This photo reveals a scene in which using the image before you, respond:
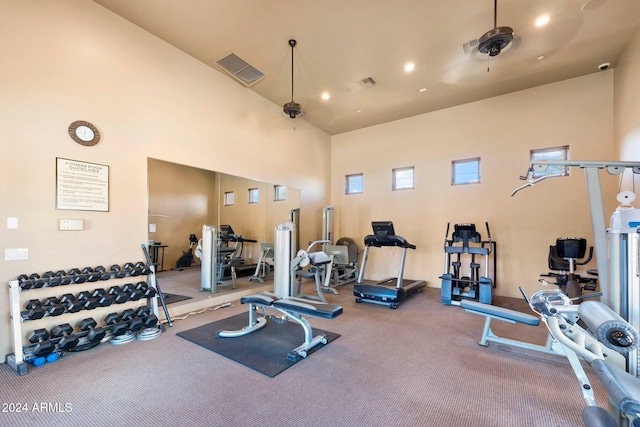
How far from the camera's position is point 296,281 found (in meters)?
5.31

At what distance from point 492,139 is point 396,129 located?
2136 millimetres

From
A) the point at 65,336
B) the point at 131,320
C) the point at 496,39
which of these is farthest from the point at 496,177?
the point at 65,336

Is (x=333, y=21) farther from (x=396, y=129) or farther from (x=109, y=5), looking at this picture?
(x=396, y=129)

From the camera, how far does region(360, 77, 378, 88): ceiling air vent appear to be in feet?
16.4

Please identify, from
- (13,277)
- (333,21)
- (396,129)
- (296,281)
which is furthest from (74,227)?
(396,129)

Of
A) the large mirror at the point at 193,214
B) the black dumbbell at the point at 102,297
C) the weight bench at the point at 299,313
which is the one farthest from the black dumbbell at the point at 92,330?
the weight bench at the point at 299,313

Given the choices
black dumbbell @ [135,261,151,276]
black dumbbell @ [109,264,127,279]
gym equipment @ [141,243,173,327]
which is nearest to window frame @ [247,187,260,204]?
gym equipment @ [141,243,173,327]

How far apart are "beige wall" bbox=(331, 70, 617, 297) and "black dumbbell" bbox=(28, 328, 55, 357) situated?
6.02m

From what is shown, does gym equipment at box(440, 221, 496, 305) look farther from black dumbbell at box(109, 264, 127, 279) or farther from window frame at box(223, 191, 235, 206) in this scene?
black dumbbell at box(109, 264, 127, 279)

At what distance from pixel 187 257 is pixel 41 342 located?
1973 millimetres

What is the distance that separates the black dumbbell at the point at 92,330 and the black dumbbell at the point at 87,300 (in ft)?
0.62

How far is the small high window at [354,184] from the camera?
7520 mm

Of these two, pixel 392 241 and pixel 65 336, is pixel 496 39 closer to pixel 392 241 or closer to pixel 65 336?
pixel 392 241

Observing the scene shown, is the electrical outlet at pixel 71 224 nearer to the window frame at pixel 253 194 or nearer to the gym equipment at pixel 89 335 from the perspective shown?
the gym equipment at pixel 89 335
